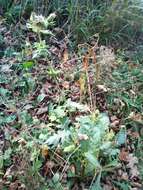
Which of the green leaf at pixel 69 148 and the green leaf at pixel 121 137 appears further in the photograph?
the green leaf at pixel 121 137

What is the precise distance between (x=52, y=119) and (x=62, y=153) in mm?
290

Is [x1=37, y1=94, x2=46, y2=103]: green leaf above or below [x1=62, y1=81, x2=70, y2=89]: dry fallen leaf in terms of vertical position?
→ below

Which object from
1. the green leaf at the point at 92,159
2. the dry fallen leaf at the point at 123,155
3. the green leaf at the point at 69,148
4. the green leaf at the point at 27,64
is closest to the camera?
the green leaf at the point at 92,159

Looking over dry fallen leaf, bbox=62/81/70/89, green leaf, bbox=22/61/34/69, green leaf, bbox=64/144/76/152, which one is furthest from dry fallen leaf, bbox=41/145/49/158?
green leaf, bbox=22/61/34/69

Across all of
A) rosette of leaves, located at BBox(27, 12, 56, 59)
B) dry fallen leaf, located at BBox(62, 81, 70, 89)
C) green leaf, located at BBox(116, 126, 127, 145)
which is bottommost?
green leaf, located at BBox(116, 126, 127, 145)

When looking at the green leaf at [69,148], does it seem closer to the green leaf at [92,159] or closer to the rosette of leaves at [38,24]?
the green leaf at [92,159]

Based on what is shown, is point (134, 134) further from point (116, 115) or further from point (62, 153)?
point (62, 153)

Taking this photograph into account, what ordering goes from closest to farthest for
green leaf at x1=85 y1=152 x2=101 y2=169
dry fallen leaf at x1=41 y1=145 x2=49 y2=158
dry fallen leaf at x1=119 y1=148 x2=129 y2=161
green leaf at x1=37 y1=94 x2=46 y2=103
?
green leaf at x1=85 y1=152 x2=101 y2=169 < dry fallen leaf at x1=41 y1=145 x2=49 y2=158 < dry fallen leaf at x1=119 y1=148 x2=129 y2=161 < green leaf at x1=37 y1=94 x2=46 y2=103

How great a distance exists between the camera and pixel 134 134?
125 inches

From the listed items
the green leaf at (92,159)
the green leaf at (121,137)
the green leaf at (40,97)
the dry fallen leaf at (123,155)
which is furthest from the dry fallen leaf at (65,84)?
the green leaf at (92,159)

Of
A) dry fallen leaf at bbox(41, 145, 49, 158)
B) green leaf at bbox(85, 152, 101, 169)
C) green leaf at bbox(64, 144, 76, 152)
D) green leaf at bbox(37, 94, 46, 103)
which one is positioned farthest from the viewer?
green leaf at bbox(37, 94, 46, 103)

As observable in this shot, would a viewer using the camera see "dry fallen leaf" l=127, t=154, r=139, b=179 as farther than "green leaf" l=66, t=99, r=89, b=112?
No

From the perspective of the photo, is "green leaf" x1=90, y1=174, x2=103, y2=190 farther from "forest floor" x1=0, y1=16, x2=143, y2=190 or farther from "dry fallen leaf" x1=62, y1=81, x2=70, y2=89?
"dry fallen leaf" x1=62, y1=81, x2=70, y2=89

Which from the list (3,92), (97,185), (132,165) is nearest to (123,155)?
(132,165)
